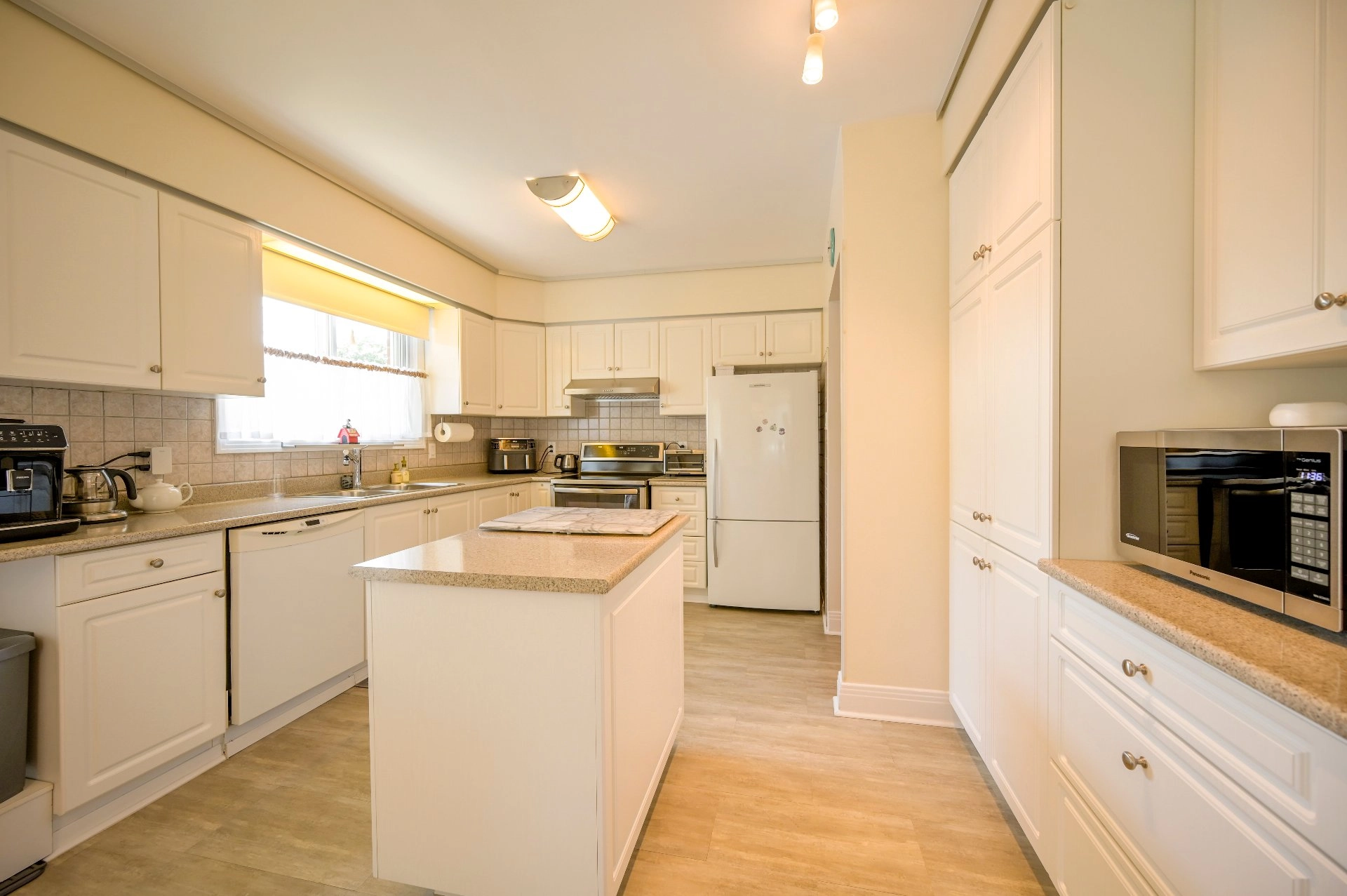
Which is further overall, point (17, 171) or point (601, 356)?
point (601, 356)

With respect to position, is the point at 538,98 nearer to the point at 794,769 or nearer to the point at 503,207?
the point at 503,207

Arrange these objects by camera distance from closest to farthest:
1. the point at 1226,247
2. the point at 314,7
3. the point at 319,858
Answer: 1. the point at 1226,247
2. the point at 319,858
3. the point at 314,7

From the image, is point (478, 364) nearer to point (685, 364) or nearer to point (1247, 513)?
point (685, 364)

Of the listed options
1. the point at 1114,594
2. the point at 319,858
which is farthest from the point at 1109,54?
the point at 319,858

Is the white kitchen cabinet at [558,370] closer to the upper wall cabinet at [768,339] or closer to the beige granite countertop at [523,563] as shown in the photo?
the upper wall cabinet at [768,339]

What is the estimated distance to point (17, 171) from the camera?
5.08 feet

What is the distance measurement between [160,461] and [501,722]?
2066 mm

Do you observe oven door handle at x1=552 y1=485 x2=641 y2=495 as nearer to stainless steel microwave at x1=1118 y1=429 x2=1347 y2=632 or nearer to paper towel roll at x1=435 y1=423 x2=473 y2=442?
paper towel roll at x1=435 y1=423 x2=473 y2=442

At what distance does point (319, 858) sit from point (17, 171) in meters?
2.32

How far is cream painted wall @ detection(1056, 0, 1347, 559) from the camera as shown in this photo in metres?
1.18

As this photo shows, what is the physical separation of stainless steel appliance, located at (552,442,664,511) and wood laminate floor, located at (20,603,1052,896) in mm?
1884

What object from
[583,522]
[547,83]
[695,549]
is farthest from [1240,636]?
[695,549]

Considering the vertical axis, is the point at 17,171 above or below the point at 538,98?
below

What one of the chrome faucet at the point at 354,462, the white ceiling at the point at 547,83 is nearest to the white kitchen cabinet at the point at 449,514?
the chrome faucet at the point at 354,462
